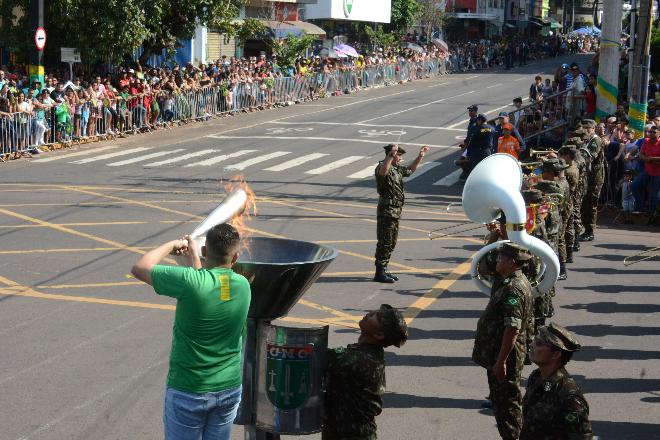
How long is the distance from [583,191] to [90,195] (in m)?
9.08

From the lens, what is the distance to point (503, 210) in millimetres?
8781

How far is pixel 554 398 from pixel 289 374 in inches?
56.0

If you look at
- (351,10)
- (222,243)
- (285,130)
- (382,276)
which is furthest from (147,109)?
(351,10)

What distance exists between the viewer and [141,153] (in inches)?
1043

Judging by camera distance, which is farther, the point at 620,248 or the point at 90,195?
the point at 90,195

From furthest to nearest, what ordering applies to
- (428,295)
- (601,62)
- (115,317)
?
(601,62), (428,295), (115,317)

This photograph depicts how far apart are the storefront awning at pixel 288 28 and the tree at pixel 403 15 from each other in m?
12.5

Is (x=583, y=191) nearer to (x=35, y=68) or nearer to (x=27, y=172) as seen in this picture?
(x=27, y=172)

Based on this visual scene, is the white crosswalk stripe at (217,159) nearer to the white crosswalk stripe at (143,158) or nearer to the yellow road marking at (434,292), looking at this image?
the white crosswalk stripe at (143,158)

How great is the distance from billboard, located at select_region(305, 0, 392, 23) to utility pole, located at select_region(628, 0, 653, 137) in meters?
35.1

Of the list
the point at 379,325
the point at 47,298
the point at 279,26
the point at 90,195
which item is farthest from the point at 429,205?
the point at 279,26

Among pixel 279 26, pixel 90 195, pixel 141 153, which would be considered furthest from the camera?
pixel 279 26

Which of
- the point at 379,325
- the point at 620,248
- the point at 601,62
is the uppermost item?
the point at 601,62

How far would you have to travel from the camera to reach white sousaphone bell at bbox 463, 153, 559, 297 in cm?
858
